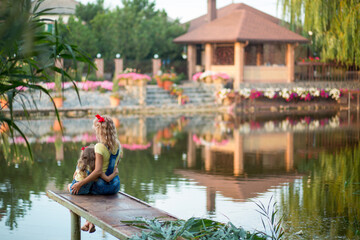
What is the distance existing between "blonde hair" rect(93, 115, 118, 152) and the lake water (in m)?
1.04

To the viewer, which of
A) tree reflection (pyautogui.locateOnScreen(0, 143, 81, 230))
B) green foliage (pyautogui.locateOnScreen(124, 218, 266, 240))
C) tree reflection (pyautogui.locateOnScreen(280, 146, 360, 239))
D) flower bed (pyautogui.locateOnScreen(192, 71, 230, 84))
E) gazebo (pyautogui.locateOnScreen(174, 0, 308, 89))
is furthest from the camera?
gazebo (pyautogui.locateOnScreen(174, 0, 308, 89))

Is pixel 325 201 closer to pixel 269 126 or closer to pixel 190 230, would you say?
pixel 190 230

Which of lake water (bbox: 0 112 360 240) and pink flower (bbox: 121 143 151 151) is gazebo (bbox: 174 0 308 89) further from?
pink flower (bbox: 121 143 151 151)

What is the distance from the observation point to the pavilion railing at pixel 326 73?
3253 cm

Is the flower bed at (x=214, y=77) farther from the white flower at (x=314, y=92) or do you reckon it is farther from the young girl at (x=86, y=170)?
the young girl at (x=86, y=170)

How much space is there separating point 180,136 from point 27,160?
222 inches

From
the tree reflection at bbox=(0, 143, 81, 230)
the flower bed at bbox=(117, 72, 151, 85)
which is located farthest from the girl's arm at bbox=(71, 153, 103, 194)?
the flower bed at bbox=(117, 72, 151, 85)

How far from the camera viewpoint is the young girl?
648 cm

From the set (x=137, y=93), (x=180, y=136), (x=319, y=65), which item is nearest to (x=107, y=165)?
(x=180, y=136)

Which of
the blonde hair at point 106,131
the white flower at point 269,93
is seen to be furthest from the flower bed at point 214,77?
the blonde hair at point 106,131

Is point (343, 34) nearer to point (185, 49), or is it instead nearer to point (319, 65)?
point (319, 65)

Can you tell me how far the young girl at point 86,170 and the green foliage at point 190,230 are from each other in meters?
1.41

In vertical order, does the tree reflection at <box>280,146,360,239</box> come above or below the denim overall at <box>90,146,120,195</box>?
below

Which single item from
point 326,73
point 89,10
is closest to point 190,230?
point 326,73
